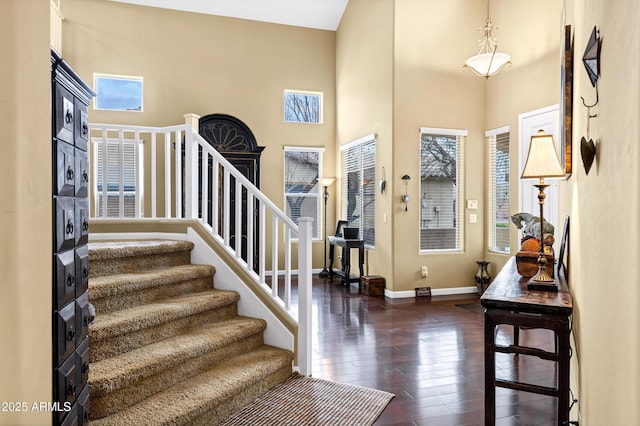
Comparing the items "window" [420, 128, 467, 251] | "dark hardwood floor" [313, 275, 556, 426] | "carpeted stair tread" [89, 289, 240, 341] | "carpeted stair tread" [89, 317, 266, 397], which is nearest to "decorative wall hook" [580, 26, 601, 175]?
"dark hardwood floor" [313, 275, 556, 426]

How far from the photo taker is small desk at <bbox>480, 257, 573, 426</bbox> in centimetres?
205

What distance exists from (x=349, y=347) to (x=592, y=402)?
2517 mm

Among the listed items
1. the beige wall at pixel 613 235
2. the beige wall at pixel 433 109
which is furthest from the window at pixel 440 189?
the beige wall at pixel 613 235

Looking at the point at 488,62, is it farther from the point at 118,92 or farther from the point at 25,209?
the point at 118,92

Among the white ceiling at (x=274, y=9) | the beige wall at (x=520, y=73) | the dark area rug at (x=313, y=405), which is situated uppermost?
the white ceiling at (x=274, y=9)

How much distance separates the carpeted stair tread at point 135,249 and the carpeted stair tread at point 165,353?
0.76 m

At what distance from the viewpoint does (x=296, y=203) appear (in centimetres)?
827

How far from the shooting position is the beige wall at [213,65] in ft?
23.4

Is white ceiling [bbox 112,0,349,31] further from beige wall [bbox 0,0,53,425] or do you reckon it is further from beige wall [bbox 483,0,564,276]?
beige wall [bbox 0,0,53,425]

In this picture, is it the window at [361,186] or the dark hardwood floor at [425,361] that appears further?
the window at [361,186]

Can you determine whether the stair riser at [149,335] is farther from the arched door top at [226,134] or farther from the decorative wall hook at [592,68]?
the arched door top at [226,134]

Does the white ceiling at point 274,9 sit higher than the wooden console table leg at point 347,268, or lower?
higher

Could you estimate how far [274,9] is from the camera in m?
7.79

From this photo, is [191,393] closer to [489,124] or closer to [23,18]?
[23,18]
